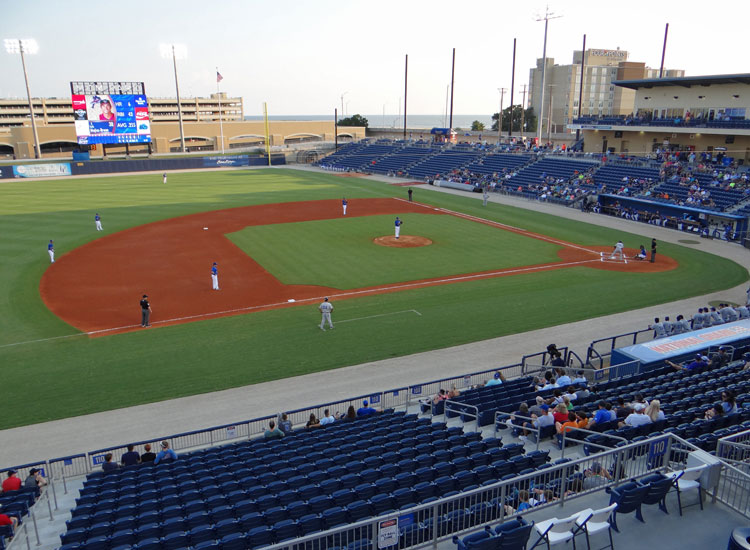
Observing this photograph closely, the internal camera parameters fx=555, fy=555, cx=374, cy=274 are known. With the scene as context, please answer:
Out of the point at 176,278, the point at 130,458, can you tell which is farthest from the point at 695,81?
the point at 130,458

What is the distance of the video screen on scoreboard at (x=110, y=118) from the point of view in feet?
241

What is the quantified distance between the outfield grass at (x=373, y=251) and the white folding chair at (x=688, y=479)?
20683mm

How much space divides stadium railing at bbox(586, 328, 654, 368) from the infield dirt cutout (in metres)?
9.54

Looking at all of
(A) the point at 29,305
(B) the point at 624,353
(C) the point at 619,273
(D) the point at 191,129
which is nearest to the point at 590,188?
(C) the point at 619,273

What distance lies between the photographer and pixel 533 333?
73.9 feet

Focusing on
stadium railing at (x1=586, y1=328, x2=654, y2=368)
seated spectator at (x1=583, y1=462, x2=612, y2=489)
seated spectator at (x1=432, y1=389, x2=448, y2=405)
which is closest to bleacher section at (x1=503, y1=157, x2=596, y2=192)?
stadium railing at (x1=586, y1=328, x2=654, y2=368)

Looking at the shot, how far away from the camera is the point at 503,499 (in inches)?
321

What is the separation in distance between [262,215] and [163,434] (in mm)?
34610

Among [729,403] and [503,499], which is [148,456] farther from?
[729,403]

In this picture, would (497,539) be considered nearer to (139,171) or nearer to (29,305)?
(29,305)

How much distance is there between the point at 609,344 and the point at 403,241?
18.9m

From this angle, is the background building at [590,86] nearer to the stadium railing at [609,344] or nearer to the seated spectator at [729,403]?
the stadium railing at [609,344]

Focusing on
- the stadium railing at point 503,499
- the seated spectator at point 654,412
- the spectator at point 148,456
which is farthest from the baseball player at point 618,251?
the spectator at point 148,456

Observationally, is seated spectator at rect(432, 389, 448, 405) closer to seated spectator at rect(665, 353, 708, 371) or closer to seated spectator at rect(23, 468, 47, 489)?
seated spectator at rect(665, 353, 708, 371)
